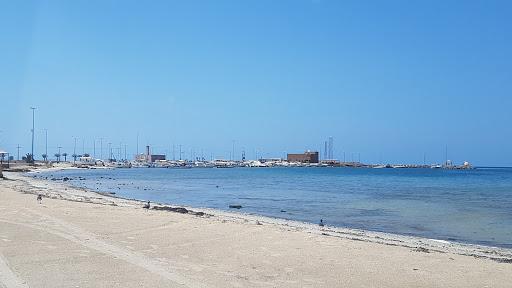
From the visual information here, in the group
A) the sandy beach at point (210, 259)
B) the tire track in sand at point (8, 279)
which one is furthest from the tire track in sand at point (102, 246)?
the tire track in sand at point (8, 279)

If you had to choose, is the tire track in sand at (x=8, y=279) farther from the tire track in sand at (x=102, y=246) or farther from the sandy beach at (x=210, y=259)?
the tire track in sand at (x=102, y=246)

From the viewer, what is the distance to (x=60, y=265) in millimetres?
9703

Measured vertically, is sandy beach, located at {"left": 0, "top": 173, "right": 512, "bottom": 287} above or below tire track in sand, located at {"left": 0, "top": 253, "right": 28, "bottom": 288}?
below

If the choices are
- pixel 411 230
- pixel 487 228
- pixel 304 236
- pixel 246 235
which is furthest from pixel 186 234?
pixel 487 228

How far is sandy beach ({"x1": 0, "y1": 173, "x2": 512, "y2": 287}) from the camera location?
898cm

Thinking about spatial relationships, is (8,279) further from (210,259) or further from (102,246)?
(210,259)

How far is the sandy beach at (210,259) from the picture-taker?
8977 millimetres

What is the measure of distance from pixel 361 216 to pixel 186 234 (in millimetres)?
15433

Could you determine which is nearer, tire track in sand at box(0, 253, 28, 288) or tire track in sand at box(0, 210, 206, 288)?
tire track in sand at box(0, 253, 28, 288)

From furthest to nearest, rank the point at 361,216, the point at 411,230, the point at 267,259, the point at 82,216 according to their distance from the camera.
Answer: the point at 361,216, the point at 411,230, the point at 82,216, the point at 267,259

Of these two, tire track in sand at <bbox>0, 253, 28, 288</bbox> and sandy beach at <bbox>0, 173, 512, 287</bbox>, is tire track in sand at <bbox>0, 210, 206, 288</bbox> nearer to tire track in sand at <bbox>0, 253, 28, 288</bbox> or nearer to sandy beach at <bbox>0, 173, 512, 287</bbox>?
sandy beach at <bbox>0, 173, 512, 287</bbox>

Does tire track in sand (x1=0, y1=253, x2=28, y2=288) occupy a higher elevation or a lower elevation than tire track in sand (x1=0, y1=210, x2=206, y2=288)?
higher

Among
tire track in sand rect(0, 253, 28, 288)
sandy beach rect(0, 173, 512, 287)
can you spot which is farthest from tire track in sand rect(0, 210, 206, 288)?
tire track in sand rect(0, 253, 28, 288)

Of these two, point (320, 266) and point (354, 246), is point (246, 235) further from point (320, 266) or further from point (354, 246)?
point (320, 266)
